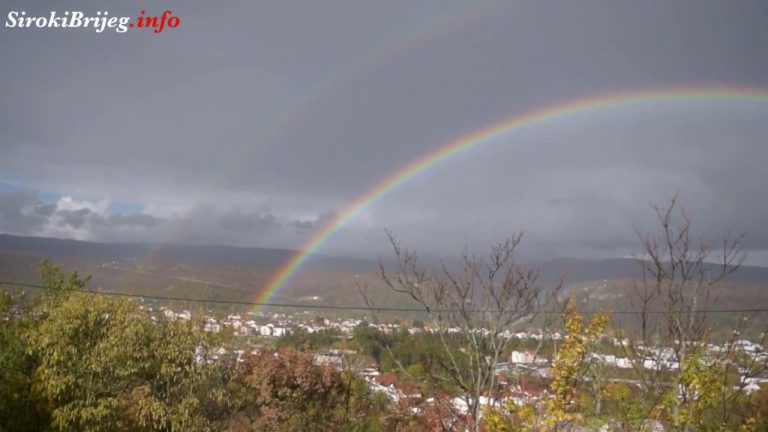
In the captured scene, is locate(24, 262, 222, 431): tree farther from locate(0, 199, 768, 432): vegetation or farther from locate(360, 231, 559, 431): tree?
locate(360, 231, 559, 431): tree

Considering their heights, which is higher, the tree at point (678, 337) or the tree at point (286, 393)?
the tree at point (678, 337)

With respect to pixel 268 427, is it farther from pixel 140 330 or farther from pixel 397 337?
pixel 397 337

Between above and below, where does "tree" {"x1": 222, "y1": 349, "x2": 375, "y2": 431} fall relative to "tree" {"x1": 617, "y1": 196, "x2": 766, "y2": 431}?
below

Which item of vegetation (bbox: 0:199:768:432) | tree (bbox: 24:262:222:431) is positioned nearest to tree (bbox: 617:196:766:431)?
vegetation (bbox: 0:199:768:432)

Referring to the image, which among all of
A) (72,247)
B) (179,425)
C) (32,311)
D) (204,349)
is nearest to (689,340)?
(179,425)

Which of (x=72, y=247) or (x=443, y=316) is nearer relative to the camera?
(x=443, y=316)

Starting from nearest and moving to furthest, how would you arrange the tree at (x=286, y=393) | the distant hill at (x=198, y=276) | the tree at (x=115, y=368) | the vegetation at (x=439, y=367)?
the vegetation at (x=439, y=367) → the tree at (x=115, y=368) → the tree at (x=286, y=393) → the distant hill at (x=198, y=276)

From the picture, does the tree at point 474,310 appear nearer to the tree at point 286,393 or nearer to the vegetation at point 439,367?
the vegetation at point 439,367

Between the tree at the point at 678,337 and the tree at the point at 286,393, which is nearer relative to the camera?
the tree at the point at 678,337

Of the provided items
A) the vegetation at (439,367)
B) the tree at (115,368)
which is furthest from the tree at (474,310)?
the tree at (115,368)
